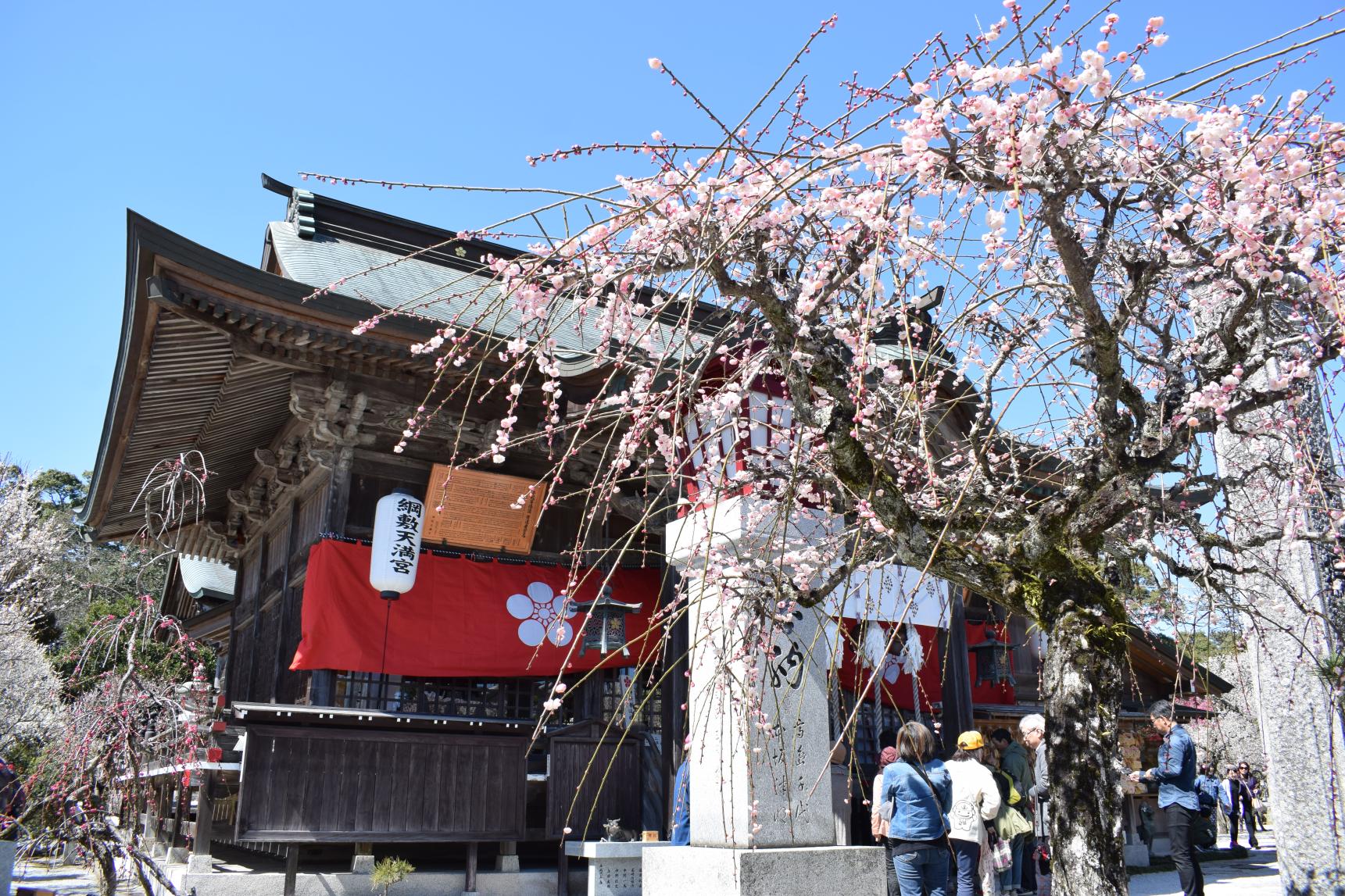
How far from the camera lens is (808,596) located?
387cm

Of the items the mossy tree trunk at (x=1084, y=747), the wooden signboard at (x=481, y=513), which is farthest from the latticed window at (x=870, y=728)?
the mossy tree trunk at (x=1084, y=747)

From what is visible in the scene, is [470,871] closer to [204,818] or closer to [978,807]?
[204,818]

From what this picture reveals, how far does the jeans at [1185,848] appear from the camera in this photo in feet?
19.9

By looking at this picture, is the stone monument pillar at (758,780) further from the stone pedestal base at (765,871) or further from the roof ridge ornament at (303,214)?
the roof ridge ornament at (303,214)

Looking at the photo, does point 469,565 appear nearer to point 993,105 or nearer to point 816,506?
point 816,506

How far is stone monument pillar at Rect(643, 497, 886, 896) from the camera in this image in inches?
186

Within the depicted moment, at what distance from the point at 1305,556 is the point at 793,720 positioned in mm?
3112

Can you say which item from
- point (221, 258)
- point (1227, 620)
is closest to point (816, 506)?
point (1227, 620)

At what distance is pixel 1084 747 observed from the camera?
3.26 meters

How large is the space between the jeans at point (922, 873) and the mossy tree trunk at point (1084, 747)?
7.28 feet

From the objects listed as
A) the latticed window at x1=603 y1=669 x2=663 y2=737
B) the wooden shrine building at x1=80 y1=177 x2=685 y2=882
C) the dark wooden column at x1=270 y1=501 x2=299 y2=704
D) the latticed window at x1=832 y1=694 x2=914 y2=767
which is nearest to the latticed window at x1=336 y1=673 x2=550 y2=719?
the wooden shrine building at x1=80 y1=177 x2=685 y2=882

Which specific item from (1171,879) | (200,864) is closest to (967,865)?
(200,864)

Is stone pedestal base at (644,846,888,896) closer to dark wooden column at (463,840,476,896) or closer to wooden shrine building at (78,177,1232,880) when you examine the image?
wooden shrine building at (78,177,1232,880)

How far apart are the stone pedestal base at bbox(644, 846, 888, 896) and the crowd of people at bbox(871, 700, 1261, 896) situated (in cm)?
32
